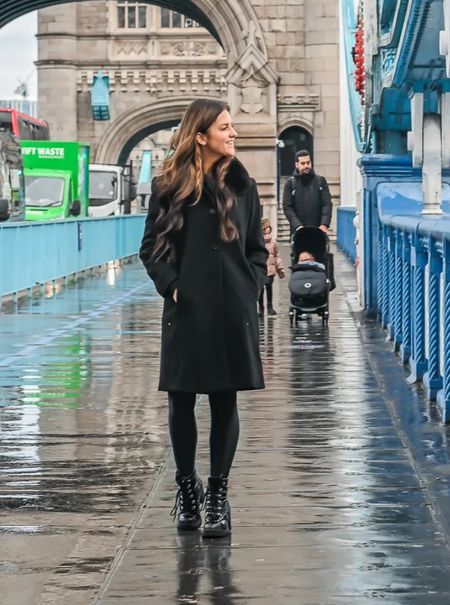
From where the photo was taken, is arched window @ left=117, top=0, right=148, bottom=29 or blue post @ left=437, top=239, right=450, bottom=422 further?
arched window @ left=117, top=0, right=148, bottom=29

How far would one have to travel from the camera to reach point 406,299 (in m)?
14.1

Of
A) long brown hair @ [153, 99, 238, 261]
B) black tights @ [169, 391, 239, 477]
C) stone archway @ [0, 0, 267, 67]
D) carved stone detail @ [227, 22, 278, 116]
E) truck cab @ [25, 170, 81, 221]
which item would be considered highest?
stone archway @ [0, 0, 267, 67]

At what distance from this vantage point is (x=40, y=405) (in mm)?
11625

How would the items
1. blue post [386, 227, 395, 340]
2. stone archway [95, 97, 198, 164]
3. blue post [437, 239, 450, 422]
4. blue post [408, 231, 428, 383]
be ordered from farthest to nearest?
stone archway [95, 97, 198, 164] < blue post [386, 227, 395, 340] < blue post [408, 231, 428, 383] < blue post [437, 239, 450, 422]

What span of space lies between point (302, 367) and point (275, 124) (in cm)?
2664

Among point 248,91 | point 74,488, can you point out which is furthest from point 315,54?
point 74,488

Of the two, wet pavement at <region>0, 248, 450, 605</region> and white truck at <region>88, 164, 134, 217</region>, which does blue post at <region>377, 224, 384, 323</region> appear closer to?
wet pavement at <region>0, 248, 450, 605</region>

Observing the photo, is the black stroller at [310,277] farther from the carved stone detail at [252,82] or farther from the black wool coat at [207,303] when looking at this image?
the carved stone detail at [252,82]

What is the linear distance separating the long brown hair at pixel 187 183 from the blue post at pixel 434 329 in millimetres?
4254

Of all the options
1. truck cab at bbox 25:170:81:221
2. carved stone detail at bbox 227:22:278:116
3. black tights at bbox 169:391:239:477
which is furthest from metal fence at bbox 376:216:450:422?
truck cab at bbox 25:170:81:221

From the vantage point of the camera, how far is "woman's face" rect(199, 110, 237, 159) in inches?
282

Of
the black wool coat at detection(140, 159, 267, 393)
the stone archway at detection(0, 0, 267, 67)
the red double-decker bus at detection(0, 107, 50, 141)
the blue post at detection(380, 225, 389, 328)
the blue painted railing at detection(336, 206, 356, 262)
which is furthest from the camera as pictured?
the red double-decker bus at detection(0, 107, 50, 141)

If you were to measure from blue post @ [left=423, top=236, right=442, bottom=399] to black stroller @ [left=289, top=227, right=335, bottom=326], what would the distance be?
22.5 ft

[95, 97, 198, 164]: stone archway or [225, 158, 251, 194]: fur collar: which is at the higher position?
[95, 97, 198, 164]: stone archway
